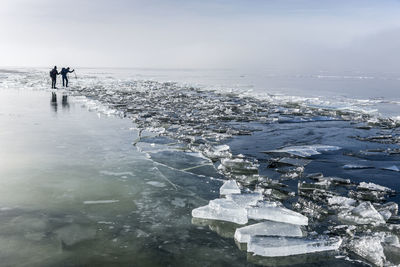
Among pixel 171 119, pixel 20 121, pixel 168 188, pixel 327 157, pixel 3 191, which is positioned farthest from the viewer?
pixel 171 119

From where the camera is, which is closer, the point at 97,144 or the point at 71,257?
the point at 71,257

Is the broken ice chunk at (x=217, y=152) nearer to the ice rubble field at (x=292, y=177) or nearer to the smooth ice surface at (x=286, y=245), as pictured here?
the ice rubble field at (x=292, y=177)

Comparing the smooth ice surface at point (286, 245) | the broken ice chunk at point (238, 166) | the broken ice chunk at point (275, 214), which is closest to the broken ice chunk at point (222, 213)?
the broken ice chunk at point (275, 214)

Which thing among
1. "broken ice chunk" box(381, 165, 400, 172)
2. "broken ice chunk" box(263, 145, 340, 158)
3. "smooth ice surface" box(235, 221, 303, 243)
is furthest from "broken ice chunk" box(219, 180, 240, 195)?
"broken ice chunk" box(381, 165, 400, 172)

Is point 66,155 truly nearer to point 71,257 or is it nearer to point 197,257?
point 71,257

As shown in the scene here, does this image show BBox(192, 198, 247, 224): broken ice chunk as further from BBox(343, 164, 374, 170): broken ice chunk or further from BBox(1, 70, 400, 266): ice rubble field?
BBox(343, 164, 374, 170): broken ice chunk

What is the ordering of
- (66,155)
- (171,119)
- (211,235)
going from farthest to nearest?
(171,119), (66,155), (211,235)

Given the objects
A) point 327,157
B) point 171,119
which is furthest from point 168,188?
point 171,119
